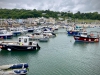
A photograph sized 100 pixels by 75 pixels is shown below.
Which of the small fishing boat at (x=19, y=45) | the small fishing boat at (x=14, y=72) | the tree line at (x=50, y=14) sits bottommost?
the small fishing boat at (x=14, y=72)

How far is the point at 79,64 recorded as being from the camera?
28797mm

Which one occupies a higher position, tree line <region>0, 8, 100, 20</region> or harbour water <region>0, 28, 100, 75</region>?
tree line <region>0, 8, 100, 20</region>

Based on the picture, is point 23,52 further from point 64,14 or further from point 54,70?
point 64,14

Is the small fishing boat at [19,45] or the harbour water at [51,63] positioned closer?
the harbour water at [51,63]

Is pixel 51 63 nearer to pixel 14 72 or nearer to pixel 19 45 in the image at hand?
pixel 14 72


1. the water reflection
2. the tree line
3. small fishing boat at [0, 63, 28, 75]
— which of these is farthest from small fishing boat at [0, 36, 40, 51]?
the tree line

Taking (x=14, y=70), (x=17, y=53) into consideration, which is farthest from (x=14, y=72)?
(x=17, y=53)

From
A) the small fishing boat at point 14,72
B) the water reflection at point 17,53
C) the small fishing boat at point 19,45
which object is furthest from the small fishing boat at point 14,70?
the small fishing boat at point 19,45

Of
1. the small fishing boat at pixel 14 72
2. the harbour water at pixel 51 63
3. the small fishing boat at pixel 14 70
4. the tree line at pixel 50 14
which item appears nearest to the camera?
the small fishing boat at pixel 14 72

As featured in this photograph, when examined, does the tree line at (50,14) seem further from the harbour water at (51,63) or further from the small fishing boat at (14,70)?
the small fishing boat at (14,70)

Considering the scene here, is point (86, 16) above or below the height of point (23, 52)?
above

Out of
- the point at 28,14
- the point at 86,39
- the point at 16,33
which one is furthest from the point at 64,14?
the point at 86,39

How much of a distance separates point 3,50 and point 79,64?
17.3 metres

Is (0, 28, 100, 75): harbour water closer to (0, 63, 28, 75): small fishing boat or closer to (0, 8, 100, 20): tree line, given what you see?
(0, 63, 28, 75): small fishing boat
